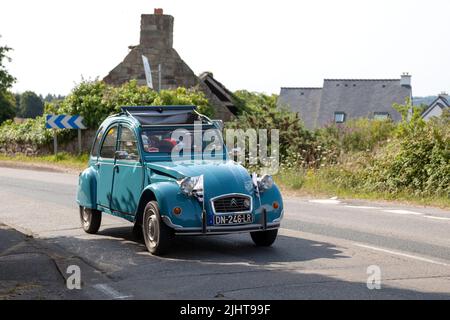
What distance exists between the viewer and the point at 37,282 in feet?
28.3

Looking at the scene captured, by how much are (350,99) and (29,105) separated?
70616 mm

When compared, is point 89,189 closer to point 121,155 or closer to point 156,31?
point 121,155

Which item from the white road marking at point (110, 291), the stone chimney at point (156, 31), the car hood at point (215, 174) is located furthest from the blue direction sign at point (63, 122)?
the white road marking at point (110, 291)

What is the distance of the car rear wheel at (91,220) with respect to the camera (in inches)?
499

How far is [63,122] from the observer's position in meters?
34.4

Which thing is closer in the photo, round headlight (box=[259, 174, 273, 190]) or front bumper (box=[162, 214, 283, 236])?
front bumper (box=[162, 214, 283, 236])

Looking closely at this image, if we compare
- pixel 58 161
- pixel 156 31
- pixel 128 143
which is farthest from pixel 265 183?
pixel 156 31

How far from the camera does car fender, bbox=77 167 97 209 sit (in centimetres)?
1244

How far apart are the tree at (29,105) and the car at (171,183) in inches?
4979

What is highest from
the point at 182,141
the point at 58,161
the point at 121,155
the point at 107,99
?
the point at 107,99

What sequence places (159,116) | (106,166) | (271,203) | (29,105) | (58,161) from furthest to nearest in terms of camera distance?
(29,105), (58,161), (106,166), (159,116), (271,203)

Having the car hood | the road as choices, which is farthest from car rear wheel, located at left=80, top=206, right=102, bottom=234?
the car hood

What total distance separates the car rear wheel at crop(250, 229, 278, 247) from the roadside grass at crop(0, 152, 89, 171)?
21.7 m

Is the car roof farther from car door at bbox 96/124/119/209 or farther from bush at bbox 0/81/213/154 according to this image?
bush at bbox 0/81/213/154
